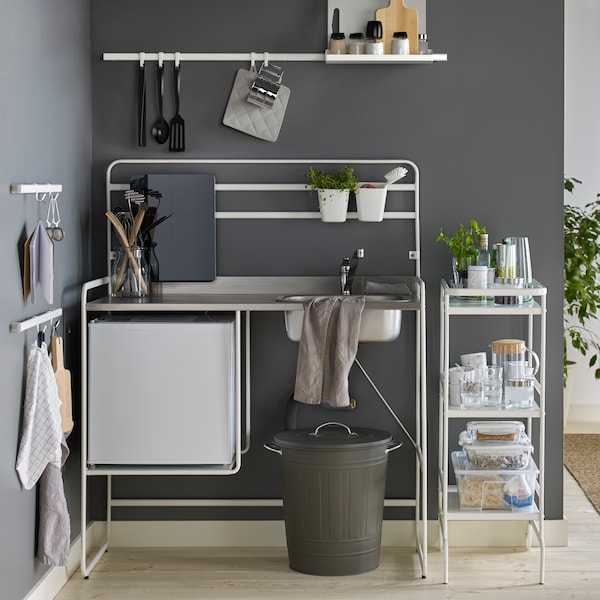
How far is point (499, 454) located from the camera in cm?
337

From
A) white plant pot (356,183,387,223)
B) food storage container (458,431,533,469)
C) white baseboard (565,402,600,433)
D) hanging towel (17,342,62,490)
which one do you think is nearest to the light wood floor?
food storage container (458,431,533,469)

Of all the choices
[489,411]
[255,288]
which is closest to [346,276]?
[255,288]

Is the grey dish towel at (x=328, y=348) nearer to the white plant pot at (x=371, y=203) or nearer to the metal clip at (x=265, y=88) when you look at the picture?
the white plant pot at (x=371, y=203)

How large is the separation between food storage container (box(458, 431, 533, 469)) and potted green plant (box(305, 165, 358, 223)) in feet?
3.27

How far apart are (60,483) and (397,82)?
1.96 metres

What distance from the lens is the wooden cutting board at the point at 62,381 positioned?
10.2 feet

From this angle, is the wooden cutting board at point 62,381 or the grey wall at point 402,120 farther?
the grey wall at point 402,120

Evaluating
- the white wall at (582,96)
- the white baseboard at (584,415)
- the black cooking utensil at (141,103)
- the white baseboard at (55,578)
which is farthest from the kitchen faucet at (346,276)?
the white baseboard at (584,415)

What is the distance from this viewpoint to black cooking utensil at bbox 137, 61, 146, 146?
3662 millimetres

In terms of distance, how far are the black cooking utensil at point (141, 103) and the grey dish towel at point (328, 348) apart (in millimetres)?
1019

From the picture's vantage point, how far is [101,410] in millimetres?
3301

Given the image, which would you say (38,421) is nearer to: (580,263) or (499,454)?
(499,454)

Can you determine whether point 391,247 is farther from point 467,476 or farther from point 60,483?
point 60,483

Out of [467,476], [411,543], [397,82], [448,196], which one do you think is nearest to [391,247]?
[448,196]
